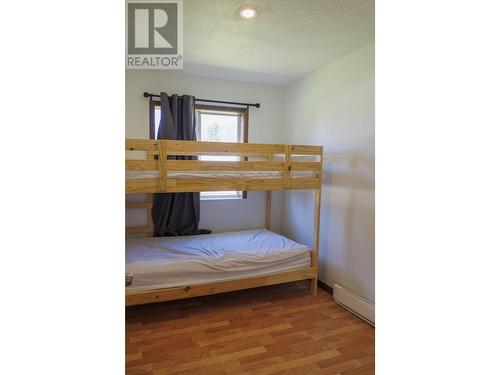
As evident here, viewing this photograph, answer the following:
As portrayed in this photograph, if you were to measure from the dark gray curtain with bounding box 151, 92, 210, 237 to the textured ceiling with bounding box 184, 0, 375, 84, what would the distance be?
0.41 metres

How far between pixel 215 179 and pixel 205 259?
2.27 ft

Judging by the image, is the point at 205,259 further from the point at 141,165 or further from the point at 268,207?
the point at 268,207

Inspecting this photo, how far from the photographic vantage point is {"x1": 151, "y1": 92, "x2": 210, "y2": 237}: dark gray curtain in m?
3.06

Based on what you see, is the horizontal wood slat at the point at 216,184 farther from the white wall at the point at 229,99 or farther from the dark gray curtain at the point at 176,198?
the white wall at the point at 229,99

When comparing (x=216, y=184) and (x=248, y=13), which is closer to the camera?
(x=248, y=13)

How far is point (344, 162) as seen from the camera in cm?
275

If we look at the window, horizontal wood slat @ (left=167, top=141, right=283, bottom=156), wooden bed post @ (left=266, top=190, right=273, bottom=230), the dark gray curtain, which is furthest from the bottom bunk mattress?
horizontal wood slat @ (left=167, top=141, right=283, bottom=156)

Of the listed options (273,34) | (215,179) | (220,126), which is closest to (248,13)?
(273,34)

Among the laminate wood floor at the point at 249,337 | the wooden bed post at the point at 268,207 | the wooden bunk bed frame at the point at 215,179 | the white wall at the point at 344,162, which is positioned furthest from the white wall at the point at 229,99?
the laminate wood floor at the point at 249,337

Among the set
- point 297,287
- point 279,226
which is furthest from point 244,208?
point 297,287

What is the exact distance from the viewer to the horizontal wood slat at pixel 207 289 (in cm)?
221
